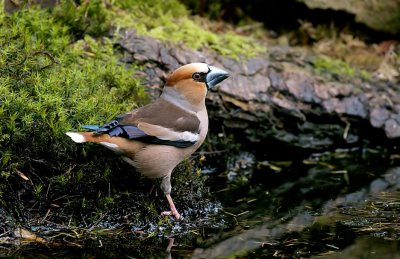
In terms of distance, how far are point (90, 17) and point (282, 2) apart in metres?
3.23

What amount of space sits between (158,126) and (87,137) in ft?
2.11

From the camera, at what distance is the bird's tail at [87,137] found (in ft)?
16.5

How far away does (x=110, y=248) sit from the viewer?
192 inches

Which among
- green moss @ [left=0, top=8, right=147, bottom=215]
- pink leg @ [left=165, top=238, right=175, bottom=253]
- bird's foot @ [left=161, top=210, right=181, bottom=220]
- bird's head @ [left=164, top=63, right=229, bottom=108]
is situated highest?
bird's head @ [left=164, top=63, right=229, bottom=108]

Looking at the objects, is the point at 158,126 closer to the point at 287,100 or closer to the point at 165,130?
the point at 165,130

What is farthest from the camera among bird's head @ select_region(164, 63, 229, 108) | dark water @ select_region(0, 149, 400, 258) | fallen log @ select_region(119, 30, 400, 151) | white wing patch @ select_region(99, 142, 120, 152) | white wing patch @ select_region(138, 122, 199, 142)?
fallen log @ select_region(119, 30, 400, 151)

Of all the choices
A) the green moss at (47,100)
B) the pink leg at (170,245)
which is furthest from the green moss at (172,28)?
the pink leg at (170,245)

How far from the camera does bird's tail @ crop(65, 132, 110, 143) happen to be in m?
5.02

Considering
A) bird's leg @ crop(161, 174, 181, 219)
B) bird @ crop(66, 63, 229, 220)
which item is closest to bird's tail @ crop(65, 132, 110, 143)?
bird @ crop(66, 63, 229, 220)

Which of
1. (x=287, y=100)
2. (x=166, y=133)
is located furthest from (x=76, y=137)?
(x=287, y=100)

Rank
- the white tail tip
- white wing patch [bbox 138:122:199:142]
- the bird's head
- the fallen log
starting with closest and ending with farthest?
the white tail tip, white wing patch [bbox 138:122:199:142], the bird's head, the fallen log

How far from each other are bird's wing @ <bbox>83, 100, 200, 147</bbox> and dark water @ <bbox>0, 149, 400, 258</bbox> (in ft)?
2.55

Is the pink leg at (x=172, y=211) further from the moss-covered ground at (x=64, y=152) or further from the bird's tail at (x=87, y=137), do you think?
the bird's tail at (x=87, y=137)

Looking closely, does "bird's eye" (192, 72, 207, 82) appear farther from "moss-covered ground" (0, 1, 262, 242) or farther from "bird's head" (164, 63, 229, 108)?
"moss-covered ground" (0, 1, 262, 242)
